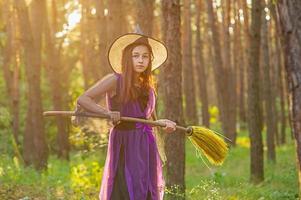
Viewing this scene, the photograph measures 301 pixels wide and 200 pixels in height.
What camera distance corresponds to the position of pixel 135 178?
6031mm

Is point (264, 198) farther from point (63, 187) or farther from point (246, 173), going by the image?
point (246, 173)

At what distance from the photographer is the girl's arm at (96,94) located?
19.4 ft

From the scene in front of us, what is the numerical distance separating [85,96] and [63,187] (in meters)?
5.58

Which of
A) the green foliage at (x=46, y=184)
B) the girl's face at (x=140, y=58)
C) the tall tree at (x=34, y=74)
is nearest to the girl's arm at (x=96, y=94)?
the girl's face at (x=140, y=58)

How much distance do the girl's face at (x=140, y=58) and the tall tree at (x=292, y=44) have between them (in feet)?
4.53

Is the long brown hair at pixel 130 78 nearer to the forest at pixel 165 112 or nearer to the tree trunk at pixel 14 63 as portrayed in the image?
the forest at pixel 165 112

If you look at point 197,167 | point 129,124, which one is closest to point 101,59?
point 197,167

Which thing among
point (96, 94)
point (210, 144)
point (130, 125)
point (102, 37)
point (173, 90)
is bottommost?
point (210, 144)

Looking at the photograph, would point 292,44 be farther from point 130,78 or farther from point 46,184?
point 46,184

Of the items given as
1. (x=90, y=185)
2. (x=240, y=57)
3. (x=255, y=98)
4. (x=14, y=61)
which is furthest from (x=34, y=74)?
(x=240, y=57)

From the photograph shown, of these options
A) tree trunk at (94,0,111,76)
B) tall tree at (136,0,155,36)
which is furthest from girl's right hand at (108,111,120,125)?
tree trunk at (94,0,111,76)

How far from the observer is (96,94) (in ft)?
19.6

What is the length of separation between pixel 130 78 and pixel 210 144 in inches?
43.3

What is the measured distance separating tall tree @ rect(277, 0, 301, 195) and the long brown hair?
1399 mm
